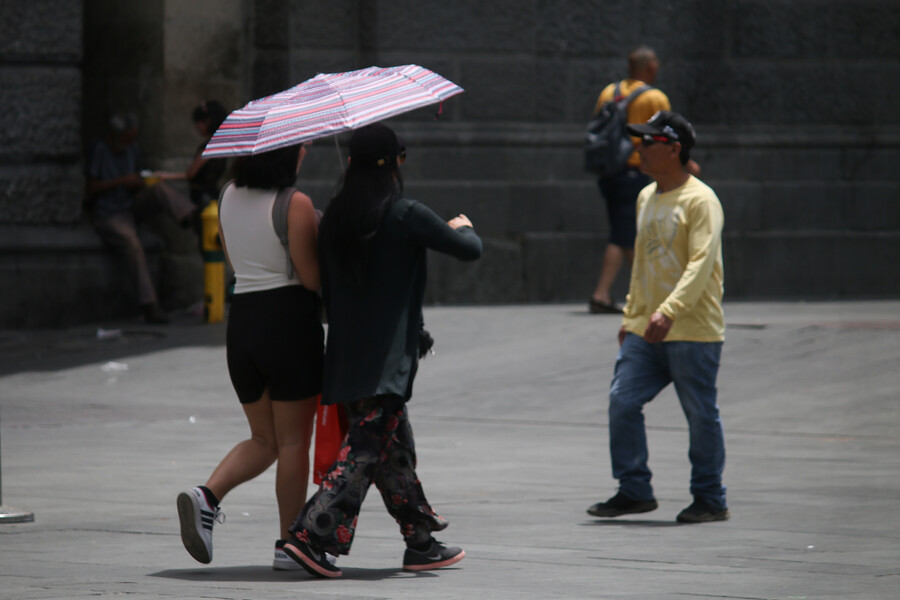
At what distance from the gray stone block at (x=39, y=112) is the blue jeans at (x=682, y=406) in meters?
7.79

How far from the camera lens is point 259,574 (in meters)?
5.43

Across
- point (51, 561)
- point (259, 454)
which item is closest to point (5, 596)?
point (51, 561)

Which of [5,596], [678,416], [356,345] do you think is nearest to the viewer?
[5,596]

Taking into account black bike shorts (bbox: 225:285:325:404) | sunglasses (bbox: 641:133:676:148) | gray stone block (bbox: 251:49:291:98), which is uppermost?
sunglasses (bbox: 641:133:676:148)

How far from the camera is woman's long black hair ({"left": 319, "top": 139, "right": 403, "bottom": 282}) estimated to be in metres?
5.41

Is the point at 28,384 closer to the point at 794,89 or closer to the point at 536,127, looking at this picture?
the point at 536,127

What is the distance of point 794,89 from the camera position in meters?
15.3

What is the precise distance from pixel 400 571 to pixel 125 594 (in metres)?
1.00

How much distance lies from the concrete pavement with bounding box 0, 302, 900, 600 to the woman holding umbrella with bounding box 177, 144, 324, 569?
0.34 m

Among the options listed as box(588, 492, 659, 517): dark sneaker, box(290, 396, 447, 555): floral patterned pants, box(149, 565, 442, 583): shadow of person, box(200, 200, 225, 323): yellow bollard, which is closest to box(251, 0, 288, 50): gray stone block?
box(200, 200, 225, 323): yellow bollard

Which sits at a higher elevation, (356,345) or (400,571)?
(356,345)

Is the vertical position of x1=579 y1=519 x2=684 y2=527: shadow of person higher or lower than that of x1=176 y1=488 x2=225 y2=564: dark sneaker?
lower

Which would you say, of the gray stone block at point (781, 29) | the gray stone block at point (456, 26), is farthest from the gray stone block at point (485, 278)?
the gray stone block at point (781, 29)

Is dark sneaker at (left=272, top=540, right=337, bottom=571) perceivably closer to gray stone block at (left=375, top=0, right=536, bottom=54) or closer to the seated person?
the seated person
